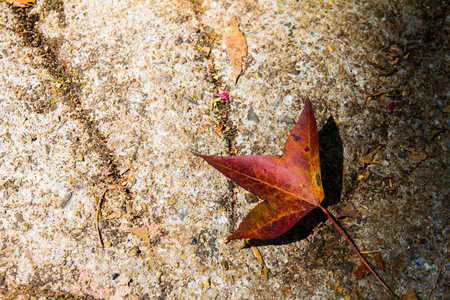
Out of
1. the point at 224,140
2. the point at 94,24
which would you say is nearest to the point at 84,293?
the point at 224,140

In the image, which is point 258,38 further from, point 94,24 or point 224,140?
point 94,24

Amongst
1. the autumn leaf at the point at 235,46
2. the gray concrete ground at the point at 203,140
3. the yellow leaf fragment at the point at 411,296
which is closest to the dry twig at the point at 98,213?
the gray concrete ground at the point at 203,140

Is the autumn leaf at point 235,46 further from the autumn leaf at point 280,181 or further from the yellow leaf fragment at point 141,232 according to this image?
the yellow leaf fragment at point 141,232

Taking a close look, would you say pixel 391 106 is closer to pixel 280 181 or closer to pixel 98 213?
pixel 280 181

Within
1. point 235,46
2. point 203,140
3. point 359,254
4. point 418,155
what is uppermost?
point 235,46

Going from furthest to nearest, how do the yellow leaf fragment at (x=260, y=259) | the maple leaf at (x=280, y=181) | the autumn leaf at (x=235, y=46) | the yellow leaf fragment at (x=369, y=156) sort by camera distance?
the autumn leaf at (x=235, y=46) → the yellow leaf fragment at (x=369, y=156) → the yellow leaf fragment at (x=260, y=259) → the maple leaf at (x=280, y=181)

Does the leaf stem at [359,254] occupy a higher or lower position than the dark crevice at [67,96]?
lower

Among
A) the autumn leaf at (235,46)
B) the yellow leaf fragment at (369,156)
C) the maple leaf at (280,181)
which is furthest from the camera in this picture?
the autumn leaf at (235,46)

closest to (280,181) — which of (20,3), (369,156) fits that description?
(369,156)
